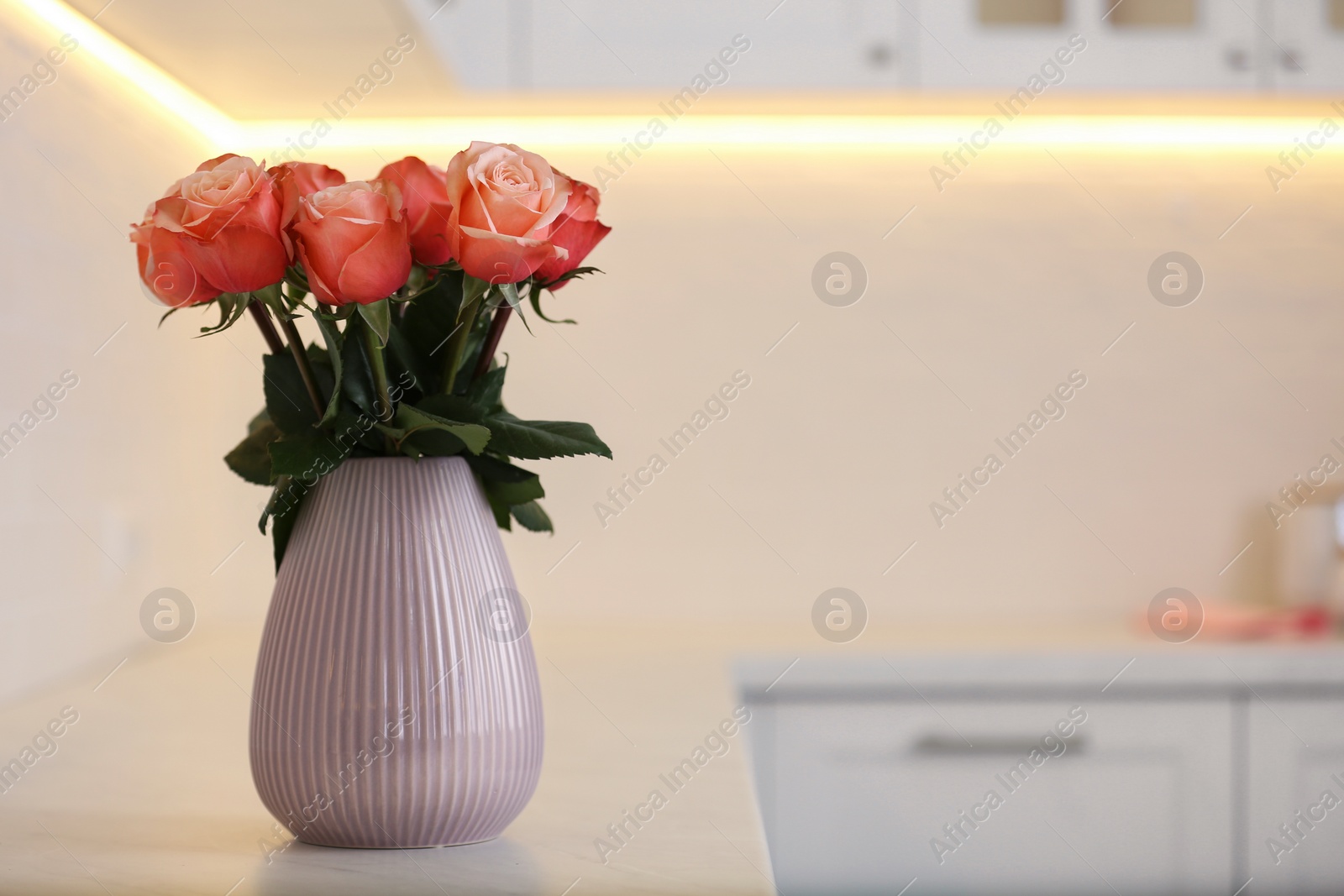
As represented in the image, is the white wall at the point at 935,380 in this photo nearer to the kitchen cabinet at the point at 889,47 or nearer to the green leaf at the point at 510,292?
the kitchen cabinet at the point at 889,47

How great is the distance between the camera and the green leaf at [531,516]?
795 mm

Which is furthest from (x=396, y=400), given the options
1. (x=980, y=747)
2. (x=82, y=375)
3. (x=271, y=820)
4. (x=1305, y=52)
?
(x=1305, y=52)

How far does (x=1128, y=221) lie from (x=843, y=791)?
1.12 m

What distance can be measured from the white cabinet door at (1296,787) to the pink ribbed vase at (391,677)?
1258 millimetres

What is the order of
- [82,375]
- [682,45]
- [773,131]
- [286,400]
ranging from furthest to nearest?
1. [773,131]
2. [682,45]
3. [82,375]
4. [286,400]

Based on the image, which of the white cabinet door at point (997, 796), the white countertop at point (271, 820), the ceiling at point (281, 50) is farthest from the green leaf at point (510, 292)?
the white cabinet door at point (997, 796)

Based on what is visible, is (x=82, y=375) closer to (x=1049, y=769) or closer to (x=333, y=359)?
(x=333, y=359)

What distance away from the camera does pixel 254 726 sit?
0.70 metres

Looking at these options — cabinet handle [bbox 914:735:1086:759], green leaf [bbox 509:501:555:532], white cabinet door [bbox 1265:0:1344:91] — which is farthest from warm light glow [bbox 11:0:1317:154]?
green leaf [bbox 509:501:555:532]

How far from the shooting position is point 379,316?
64cm

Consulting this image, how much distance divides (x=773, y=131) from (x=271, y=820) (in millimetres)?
1475

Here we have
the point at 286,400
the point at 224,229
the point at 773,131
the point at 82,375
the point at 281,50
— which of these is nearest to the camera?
the point at 224,229

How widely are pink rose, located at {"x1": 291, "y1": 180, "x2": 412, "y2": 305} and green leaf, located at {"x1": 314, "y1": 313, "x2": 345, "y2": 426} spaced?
3 centimetres

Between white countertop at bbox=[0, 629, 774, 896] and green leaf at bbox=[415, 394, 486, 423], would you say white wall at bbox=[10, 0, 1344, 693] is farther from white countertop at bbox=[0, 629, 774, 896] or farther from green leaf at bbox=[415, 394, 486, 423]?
green leaf at bbox=[415, 394, 486, 423]
